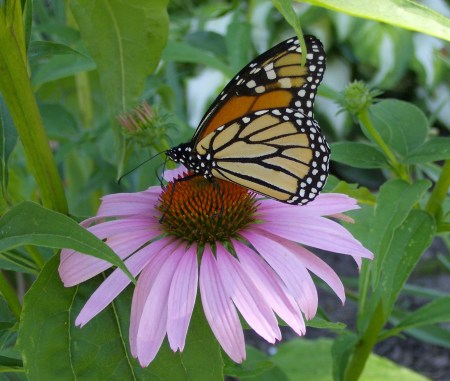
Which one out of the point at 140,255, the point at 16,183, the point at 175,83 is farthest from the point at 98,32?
the point at 175,83

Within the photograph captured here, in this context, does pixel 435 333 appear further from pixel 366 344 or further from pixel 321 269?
pixel 321 269

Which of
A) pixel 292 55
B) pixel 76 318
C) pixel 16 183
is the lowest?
pixel 16 183

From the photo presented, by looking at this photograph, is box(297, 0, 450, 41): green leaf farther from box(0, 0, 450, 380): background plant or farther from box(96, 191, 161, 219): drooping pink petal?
box(96, 191, 161, 219): drooping pink petal

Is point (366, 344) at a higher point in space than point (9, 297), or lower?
lower

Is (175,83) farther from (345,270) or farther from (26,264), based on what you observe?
(345,270)

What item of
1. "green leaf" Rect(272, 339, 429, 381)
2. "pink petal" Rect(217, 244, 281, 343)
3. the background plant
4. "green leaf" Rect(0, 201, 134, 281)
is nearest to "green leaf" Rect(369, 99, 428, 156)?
the background plant

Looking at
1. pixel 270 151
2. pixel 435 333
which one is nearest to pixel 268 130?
pixel 270 151
